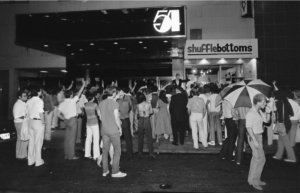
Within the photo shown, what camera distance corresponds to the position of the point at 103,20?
1141cm

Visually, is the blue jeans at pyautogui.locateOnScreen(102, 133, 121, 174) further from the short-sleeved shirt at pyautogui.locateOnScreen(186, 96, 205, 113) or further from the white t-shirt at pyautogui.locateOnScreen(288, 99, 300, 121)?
the white t-shirt at pyautogui.locateOnScreen(288, 99, 300, 121)

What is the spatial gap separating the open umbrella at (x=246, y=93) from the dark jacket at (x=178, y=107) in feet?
8.50

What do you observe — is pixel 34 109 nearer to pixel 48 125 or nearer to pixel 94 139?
pixel 94 139

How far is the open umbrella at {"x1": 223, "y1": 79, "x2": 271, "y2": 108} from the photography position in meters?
6.14

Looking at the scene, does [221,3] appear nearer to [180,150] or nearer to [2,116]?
[180,150]

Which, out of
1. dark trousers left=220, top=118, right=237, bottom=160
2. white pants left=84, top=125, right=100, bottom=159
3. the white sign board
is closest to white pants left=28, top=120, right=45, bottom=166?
white pants left=84, top=125, right=100, bottom=159

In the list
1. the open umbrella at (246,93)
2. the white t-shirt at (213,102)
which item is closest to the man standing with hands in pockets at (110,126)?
the open umbrella at (246,93)

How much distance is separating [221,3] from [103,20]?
30.7ft

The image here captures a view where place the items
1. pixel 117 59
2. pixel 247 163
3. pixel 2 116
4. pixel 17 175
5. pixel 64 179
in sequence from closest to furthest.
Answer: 1. pixel 64 179
2. pixel 17 175
3. pixel 247 163
4. pixel 117 59
5. pixel 2 116

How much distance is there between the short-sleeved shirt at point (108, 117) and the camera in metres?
5.98

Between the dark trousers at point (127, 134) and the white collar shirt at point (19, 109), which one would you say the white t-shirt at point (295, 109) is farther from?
the white collar shirt at point (19, 109)

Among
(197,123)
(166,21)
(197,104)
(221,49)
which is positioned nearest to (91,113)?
(197,104)

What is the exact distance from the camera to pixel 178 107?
8.78 metres

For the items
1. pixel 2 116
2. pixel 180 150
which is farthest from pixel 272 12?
pixel 2 116
